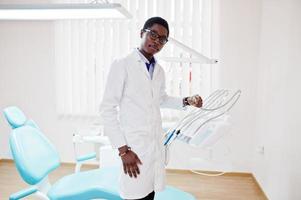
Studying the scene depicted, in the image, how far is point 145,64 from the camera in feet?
4.96

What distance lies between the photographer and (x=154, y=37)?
4.72ft

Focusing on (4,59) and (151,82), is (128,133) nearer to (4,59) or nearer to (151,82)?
(151,82)

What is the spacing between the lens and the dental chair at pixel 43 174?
1912mm

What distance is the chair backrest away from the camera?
1894 mm

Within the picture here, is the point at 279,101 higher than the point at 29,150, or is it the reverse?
the point at 279,101

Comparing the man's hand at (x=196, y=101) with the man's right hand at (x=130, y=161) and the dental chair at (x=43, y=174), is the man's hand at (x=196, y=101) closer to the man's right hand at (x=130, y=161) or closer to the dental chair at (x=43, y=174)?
the man's right hand at (x=130, y=161)

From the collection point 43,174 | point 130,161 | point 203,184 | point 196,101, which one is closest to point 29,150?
point 43,174

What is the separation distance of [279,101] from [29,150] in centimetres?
193

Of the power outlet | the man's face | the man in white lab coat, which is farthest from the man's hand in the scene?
the power outlet

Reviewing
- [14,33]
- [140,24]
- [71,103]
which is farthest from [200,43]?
[14,33]

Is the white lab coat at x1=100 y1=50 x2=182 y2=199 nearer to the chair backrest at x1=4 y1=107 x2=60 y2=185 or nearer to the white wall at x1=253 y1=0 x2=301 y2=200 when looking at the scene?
the chair backrest at x1=4 y1=107 x2=60 y2=185

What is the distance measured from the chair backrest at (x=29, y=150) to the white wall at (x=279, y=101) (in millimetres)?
1663

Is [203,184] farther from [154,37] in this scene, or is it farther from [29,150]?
[154,37]

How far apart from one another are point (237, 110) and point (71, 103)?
6.46 feet
